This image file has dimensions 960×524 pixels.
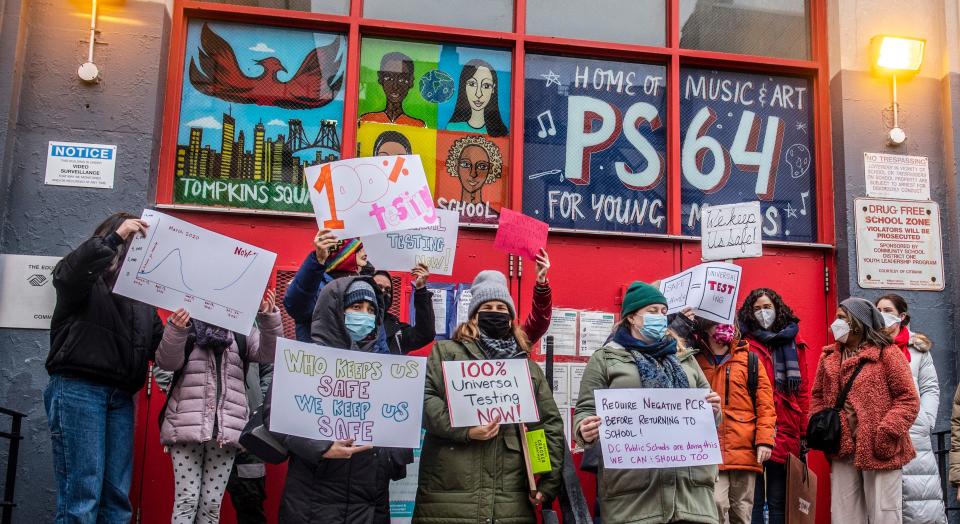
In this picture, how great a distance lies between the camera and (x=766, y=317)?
21.1 ft

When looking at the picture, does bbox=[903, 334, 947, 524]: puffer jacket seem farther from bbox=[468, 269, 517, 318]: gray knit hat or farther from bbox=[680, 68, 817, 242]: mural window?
bbox=[468, 269, 517, 318]: gray knit hat

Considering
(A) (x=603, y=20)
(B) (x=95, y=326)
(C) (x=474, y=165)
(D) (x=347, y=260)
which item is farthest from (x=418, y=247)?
(A) (x=603, y=20)

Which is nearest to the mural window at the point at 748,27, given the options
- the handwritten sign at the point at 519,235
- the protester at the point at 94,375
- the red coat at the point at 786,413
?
the handwritten sign at the point at 519,235

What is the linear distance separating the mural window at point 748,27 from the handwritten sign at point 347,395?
4475 millimetres


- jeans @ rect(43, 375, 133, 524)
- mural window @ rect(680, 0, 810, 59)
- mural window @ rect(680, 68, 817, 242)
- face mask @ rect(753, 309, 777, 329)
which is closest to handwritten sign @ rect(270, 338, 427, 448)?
jeans @ rect(43, 375, 133, 524)

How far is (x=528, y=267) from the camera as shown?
7246 mm

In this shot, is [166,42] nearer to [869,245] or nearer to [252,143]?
[252,143]

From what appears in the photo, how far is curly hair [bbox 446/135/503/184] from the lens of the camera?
293 inches

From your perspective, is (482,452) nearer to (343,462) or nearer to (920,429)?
(343,462)

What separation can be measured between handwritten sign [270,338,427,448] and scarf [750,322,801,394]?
2711mm

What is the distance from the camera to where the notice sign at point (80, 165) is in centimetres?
673

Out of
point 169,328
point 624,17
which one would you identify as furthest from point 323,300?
point 624,17

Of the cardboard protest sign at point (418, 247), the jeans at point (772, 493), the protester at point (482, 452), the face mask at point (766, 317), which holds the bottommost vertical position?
the jeans at point (772, 493)

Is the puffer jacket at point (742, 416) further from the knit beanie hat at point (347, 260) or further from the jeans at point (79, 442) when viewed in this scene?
the jeans at point (79, 442)
